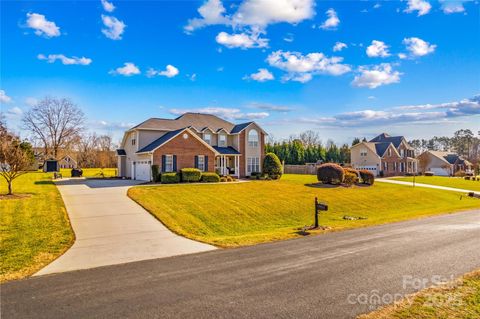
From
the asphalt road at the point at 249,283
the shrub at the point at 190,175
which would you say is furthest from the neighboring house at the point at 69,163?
the asphalt road at the point at 249,283

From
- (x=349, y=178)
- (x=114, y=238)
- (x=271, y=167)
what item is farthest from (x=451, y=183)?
(x=114, y=238)

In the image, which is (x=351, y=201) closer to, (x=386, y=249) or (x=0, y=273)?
(x=386, y=249)

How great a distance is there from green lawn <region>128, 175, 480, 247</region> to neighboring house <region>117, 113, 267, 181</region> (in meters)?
6.35

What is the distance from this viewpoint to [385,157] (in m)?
55.2

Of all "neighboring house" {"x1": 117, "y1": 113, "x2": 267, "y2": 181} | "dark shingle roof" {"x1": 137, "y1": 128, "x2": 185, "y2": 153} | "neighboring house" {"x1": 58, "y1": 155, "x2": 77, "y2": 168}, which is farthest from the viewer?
"neighboring house" {"x1": 58, "y1": 155, "x2": 77, "y2": 168}

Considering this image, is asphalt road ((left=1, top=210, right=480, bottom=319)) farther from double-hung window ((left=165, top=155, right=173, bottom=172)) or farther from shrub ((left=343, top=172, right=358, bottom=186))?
shrub ((left=343, top=172, right=358, bottom=186))

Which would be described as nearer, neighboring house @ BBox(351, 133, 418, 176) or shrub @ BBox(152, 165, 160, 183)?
shrub @ BBox(152, 165, 160, 183)

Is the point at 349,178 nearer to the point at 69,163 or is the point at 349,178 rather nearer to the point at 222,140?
the point at 222,140

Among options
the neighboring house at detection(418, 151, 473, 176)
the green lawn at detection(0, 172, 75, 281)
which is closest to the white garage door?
the green lawn at detection(0, 172, 75, 281)

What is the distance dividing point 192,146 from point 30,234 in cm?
2065

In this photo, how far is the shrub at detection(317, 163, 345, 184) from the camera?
1239 inches

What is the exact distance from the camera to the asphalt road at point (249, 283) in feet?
17.5

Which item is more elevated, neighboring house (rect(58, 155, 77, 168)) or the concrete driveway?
neighboring house (rect(58, 155, 77, 168))

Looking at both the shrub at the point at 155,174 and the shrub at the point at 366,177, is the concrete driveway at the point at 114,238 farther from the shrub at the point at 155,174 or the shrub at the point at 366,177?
the shrub at the point at 366,177
